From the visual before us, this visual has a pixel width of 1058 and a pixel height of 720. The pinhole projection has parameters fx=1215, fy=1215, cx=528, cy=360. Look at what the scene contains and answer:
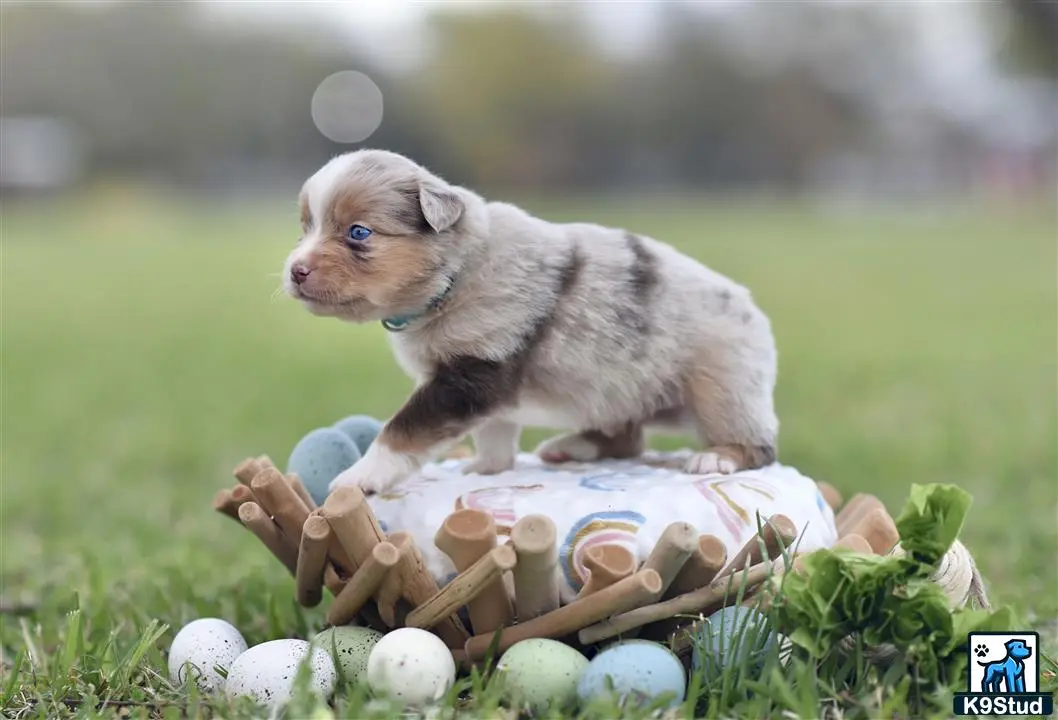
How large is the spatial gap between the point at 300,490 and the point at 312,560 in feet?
0.79

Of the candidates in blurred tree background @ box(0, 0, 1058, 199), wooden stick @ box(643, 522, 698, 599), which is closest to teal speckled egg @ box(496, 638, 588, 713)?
wooden stick @ box(643, 522, 698, 599)

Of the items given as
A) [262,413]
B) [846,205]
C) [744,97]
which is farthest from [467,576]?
[744,97]

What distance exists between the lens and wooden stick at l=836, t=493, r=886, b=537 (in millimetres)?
3043

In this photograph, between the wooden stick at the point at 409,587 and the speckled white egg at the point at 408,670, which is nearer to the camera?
the speckled white egg at the point at 408,670

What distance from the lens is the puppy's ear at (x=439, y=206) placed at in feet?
8.78

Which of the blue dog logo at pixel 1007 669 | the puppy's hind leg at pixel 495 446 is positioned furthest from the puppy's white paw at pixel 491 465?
the blue dog logo at pixel 1007 669

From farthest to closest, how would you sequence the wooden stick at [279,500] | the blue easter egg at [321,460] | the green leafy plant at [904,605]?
the blue easter egg at [321,460]
the wooden stick at [279,500]
the green leafy plant at [904,605]

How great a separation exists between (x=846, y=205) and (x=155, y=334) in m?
27.7

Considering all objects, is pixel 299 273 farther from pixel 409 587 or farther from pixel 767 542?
pixel 767 542

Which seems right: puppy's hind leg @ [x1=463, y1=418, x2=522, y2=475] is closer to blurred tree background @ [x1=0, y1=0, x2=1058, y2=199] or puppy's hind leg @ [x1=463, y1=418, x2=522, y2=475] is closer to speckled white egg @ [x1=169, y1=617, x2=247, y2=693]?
speckled white egg @ [x1=169, y1=617, x2=247, y2=693]

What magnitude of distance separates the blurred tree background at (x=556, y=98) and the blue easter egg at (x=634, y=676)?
105ft

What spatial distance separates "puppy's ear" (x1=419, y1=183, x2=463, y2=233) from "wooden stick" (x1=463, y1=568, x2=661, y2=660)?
88 cm

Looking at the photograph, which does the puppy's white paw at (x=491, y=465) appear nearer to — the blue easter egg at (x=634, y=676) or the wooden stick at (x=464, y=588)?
the wooden stick at (x=464, y=588)

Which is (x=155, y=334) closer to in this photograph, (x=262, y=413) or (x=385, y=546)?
(x=262, y=413)
